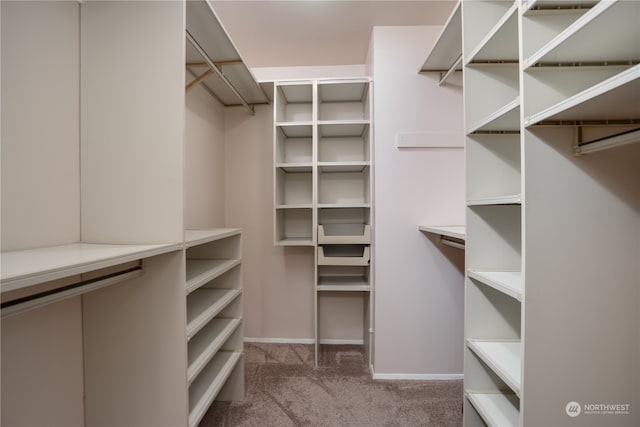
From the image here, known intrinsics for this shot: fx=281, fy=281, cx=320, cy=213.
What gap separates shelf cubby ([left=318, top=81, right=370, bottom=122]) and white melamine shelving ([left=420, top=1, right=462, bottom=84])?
55 cm

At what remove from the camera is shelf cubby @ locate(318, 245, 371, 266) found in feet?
7.13

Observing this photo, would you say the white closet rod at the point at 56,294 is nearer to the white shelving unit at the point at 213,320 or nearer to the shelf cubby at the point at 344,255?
the white shelving unit at the point at 213,320

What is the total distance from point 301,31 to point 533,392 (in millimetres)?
2435

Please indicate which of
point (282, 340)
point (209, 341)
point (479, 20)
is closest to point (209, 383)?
point (209, 341)

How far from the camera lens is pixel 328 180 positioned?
258 cm

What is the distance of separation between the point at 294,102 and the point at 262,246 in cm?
138

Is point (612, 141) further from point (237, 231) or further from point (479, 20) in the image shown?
point (237, 231)

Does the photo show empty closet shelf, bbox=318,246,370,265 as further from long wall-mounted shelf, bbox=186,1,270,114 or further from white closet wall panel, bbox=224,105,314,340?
long wall-mounted shelf, bbox=186,1,270,114

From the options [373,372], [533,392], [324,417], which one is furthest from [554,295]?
[373,372]

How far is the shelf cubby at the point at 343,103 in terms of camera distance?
2.36 metres

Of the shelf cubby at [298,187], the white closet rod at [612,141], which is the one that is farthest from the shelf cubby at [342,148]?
the white closet rod at [612,141]

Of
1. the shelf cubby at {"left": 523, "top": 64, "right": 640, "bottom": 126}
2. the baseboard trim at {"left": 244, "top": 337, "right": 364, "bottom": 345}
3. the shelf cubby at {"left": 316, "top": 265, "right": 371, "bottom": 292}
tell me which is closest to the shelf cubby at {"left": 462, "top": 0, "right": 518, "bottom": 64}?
the shelf cubby at {"left": 523, "top": 64, "right": 640, "bottom": 126}

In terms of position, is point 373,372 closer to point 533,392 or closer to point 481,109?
point 533,392

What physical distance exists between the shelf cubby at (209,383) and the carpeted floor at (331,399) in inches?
10.8
